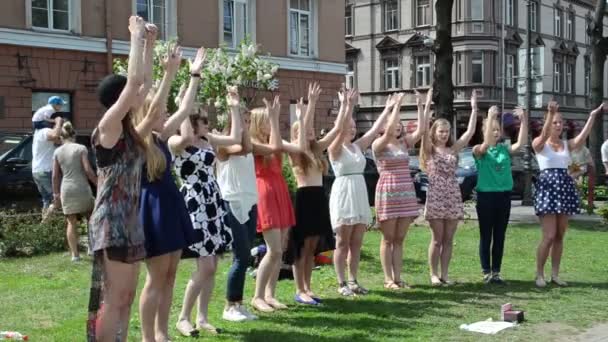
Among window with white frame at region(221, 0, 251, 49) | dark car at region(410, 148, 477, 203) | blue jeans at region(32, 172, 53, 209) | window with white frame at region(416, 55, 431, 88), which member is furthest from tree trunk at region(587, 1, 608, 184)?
window with white frame at region(416, 55, 431, 88)

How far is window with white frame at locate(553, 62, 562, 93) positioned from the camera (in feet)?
185

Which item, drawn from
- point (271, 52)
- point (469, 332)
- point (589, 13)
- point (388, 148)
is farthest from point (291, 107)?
point (589, 13)

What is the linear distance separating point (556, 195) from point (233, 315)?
4.09 meters

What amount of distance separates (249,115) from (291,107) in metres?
21.4

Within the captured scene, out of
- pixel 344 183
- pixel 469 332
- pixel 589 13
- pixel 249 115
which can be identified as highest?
pixel 589 13

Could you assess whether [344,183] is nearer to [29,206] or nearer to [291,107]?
[29,206]

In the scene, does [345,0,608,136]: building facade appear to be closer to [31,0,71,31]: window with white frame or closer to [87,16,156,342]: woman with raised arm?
[31,0,71,31]: window with white frame

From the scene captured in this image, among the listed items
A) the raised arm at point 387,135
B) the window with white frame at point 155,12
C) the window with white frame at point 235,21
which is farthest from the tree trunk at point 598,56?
the raised arm at point 387,135

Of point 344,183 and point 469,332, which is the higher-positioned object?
point 344,183

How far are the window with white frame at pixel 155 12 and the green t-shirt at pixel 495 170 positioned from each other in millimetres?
17310

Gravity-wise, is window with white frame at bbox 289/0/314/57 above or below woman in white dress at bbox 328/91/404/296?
above

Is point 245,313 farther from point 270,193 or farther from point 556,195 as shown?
point 556,195

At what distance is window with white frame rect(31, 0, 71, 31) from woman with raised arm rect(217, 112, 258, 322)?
1725 cm

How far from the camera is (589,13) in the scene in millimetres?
60000
